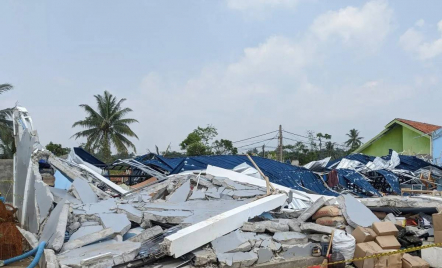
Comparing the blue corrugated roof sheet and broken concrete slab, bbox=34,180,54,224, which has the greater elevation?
the blue corrugated roof sheet

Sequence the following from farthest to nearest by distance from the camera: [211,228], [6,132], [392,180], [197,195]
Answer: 1. [6,132]
2. [392,180]
3. [197,195]
4. [211,228]

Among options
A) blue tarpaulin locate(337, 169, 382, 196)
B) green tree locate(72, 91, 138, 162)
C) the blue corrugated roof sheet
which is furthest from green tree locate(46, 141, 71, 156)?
blue tarpaulin locate(337, 169, 382, 196)

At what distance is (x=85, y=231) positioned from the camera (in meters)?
6.18

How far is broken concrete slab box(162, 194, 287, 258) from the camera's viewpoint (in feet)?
17.8

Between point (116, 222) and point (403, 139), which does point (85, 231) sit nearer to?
point (116, 222)

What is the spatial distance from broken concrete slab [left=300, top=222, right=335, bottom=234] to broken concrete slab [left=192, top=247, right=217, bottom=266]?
1.91 metres

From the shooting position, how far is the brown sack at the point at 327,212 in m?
7.07

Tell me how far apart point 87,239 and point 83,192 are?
9.41 feet

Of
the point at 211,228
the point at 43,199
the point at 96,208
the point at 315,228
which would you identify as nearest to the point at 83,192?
the point at 43,199


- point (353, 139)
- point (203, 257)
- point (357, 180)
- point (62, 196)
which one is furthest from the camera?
point (353, 139)

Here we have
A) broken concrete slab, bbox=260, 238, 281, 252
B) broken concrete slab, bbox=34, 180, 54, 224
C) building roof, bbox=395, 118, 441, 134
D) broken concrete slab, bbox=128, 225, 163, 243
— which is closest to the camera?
broken concrete slab, bbox=128, 225, 163, 243

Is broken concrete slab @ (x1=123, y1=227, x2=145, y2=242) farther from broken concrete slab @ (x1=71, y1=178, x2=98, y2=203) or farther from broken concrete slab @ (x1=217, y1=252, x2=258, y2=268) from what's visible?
broken concrete slab @ (x1=71, y1=178, x2=98, y2=203)

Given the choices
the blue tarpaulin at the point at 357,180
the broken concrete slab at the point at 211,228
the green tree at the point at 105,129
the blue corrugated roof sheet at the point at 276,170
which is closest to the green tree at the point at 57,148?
the green tree at the point at 105,129

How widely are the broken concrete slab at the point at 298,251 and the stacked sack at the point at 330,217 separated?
29.8 inches
